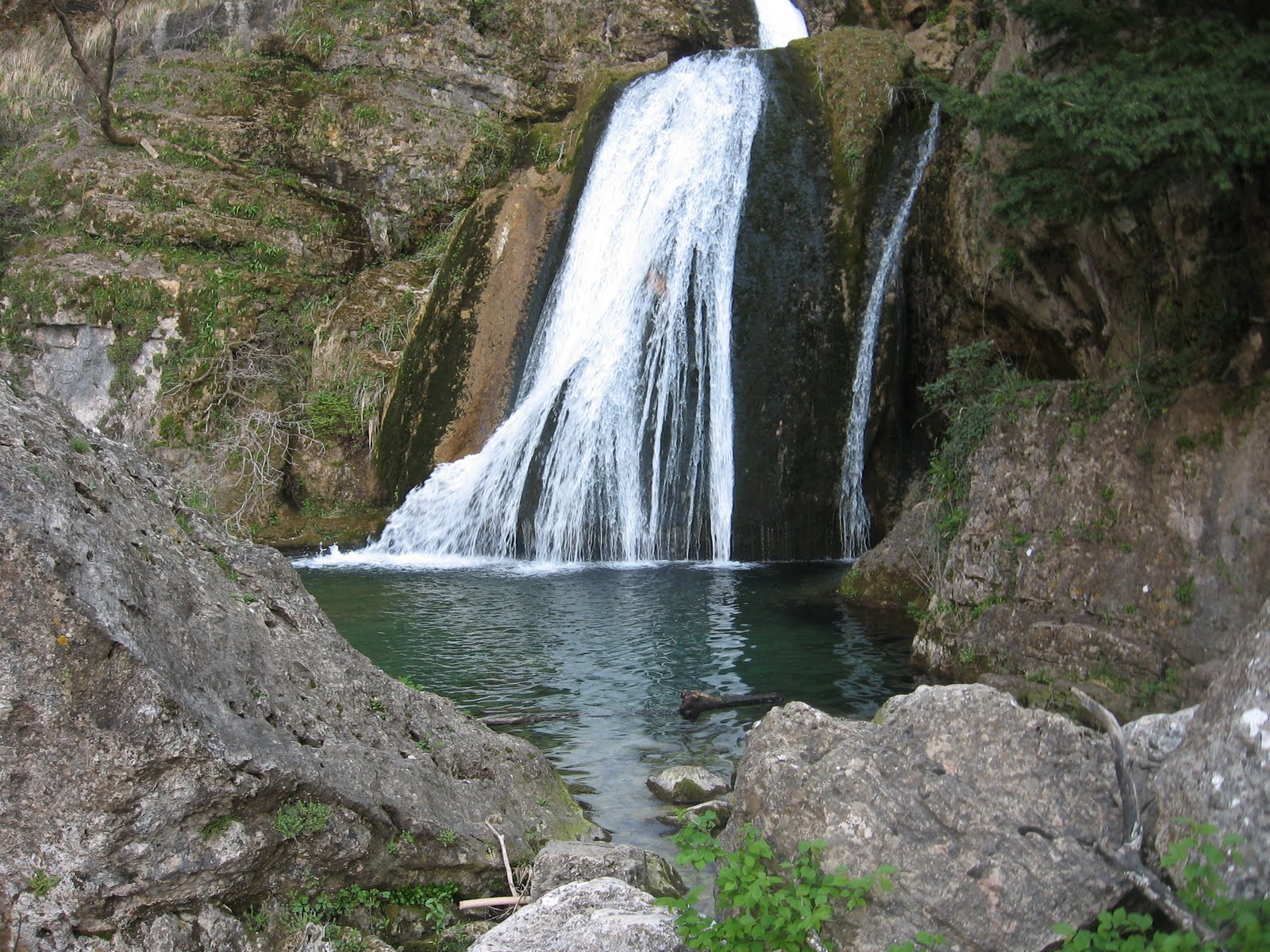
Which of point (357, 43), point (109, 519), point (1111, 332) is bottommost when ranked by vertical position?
point (109, 519)

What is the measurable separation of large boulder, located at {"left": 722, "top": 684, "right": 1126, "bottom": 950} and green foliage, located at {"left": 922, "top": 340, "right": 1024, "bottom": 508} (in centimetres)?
460

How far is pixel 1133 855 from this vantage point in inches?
126

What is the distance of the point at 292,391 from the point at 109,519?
47.2 ft

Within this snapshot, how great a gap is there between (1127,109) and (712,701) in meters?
4.37

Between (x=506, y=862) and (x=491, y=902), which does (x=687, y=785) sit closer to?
(x=506, y=862)

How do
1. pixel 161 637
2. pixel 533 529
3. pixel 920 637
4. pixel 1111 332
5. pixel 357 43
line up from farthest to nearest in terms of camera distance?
pixel 357 43, pixel 533 529, pixel 920 637, pixel 1111 332, pixel 161 637

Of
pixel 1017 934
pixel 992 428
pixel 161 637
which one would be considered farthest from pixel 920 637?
pixel 161 637

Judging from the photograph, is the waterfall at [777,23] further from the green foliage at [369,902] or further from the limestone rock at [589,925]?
the limestone rock at [589,925]

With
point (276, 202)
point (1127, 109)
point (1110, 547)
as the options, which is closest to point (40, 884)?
point (1127, 109)

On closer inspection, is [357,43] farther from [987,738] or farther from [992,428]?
[987,738]

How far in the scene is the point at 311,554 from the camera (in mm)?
14656

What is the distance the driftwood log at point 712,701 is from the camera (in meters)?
7.39

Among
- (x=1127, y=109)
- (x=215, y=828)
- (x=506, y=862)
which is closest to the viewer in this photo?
(x=215, y=828)

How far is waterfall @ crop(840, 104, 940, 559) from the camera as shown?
13.7m
